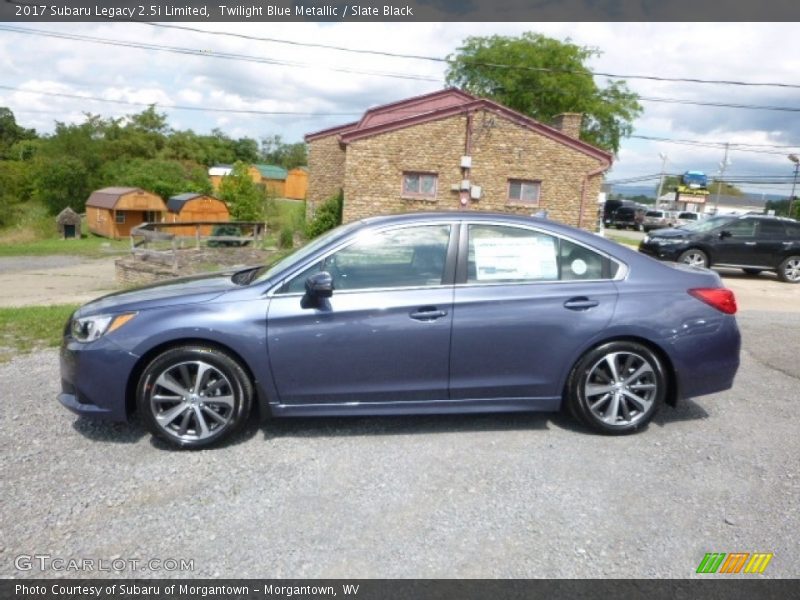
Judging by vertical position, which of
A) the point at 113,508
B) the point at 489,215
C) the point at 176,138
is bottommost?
the point at 113,508

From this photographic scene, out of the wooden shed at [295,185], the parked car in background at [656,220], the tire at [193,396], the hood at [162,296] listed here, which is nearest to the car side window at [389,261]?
the hood at [162,296]

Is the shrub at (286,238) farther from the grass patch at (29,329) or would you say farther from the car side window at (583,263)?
the car side window at (583,263)

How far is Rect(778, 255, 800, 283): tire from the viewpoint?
44.3 feet

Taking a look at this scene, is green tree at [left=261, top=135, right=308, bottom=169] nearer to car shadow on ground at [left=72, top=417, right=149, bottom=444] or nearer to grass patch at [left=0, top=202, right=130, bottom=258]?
grass patch at [left=0, top=202, right=130, bottom=258]

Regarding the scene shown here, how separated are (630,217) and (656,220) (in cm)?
247

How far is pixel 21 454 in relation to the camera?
3244mm

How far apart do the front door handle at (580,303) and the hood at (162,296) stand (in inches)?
87.9

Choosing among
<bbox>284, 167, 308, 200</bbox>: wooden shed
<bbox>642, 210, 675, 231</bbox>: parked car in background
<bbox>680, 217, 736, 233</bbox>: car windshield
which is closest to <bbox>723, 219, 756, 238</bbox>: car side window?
<bbox>680, 217, 736, 233</bbox>: car windshield

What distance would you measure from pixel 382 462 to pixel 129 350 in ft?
5.63

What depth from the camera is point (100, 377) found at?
3236mm

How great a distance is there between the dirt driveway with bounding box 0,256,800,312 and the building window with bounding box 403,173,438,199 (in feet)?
31.6

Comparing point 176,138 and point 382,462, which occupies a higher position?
point 176,138

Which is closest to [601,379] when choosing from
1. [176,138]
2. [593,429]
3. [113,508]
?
[593,429]

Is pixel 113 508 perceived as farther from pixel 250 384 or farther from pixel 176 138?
pixel 176 138
